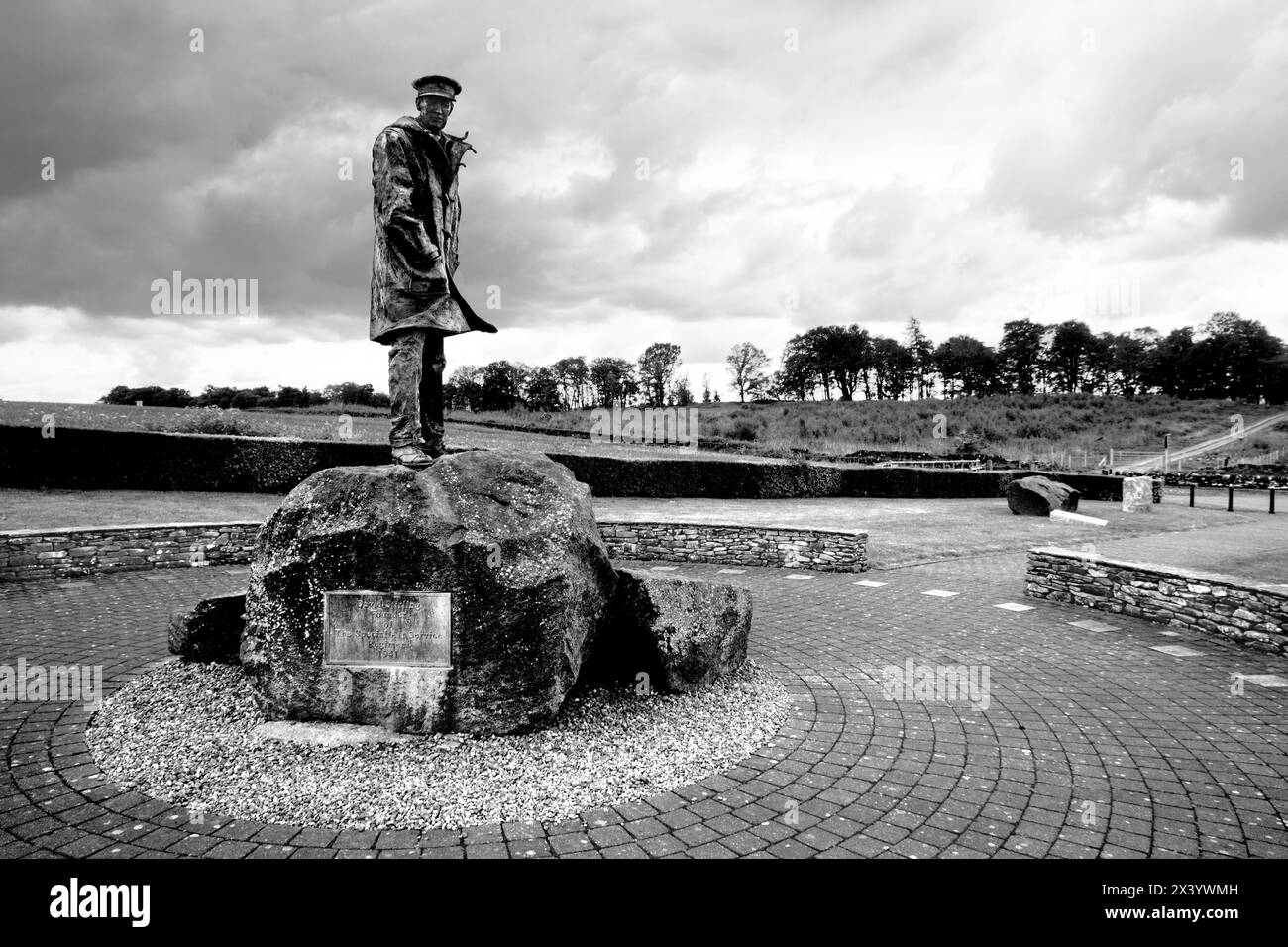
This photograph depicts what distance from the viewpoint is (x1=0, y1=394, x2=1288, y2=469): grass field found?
25.8 m

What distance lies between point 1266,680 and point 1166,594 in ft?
7.67

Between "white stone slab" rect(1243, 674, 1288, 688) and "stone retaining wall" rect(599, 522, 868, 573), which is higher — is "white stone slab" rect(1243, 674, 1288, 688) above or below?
below

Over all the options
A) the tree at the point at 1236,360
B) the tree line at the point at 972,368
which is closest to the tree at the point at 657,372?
the tree line at the point at 972,368

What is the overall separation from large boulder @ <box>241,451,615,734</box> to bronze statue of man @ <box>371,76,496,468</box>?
0.76 m

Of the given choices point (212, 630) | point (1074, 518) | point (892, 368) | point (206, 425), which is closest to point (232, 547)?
point (212, 630)

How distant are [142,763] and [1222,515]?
99.0ft

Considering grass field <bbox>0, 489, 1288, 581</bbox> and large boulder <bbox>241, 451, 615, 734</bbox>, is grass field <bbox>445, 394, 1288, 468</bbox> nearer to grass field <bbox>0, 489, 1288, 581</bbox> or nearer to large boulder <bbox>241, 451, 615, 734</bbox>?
grass field <bbox>0, 489, 1288, 581</bbox>

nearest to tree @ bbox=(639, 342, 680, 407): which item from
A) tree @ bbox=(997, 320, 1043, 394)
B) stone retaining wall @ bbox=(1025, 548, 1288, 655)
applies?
tree @ bbox=(997, 320, 1043, 394)

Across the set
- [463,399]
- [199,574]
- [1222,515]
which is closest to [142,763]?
[199,574]

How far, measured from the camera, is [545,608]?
4.99 m

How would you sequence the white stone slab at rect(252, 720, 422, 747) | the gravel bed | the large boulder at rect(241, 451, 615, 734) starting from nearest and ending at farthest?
the gravel bed, the white stone slab at rect(252, 720, 422, 747), the large boulder at rect(241, 451, 615, 734)

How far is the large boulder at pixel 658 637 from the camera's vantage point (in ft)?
19.3

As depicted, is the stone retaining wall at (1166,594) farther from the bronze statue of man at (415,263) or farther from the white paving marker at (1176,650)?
the bronze statue of man at (415,263)
